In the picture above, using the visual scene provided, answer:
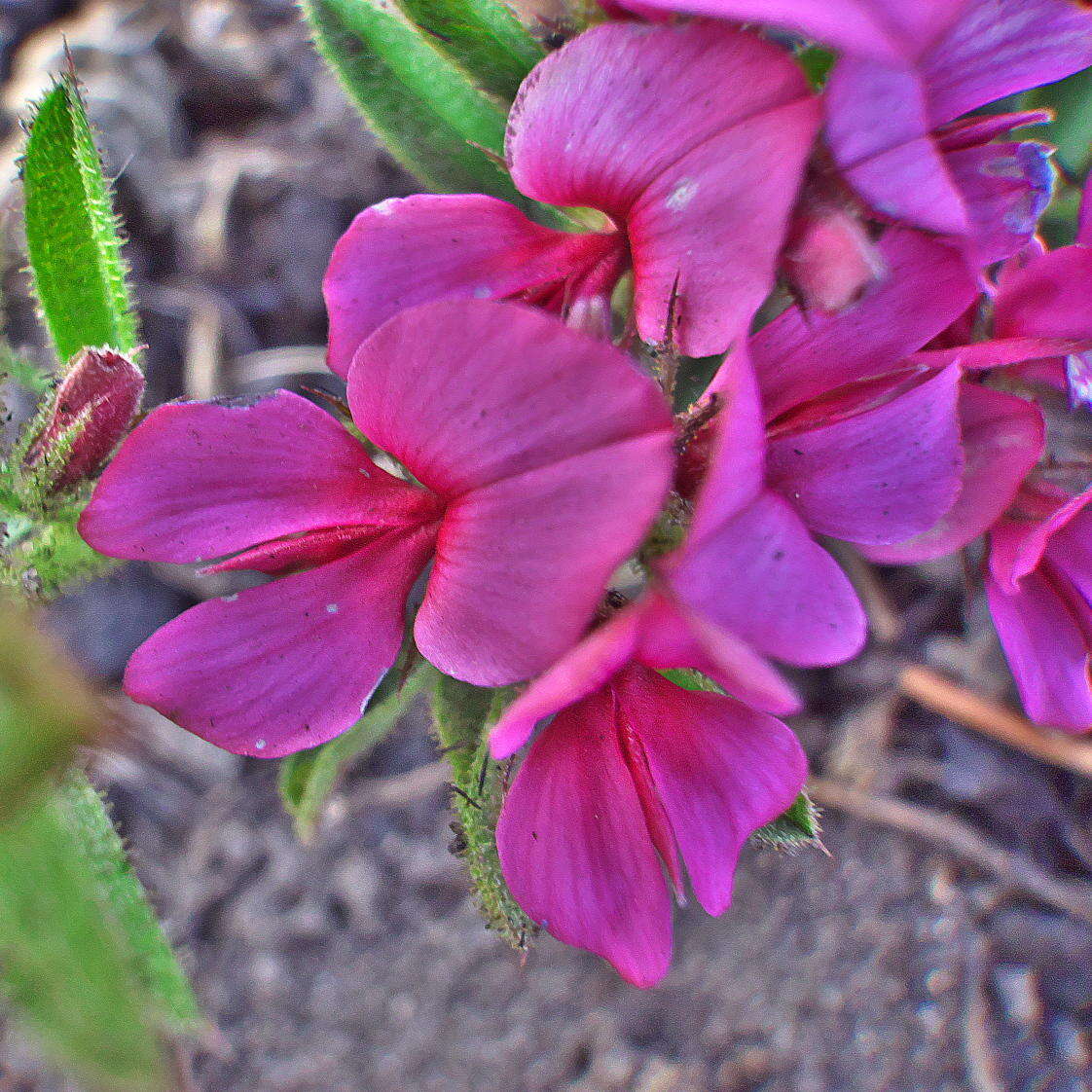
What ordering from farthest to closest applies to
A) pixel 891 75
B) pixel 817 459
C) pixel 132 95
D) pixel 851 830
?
pixel 132 95 < pixel 851 830 < pixel 817 459 < pixel 891 75

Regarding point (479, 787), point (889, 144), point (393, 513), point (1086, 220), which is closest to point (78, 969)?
point (479, 787)

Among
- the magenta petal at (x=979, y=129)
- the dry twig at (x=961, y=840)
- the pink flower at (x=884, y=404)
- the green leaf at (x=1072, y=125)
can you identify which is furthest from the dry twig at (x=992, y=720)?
the magenta petal at (x=979, y=129)

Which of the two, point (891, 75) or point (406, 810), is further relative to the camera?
point (406, 810)

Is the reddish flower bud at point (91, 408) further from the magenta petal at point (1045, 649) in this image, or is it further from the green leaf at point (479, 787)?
the magenta petal at point (1045, 649)

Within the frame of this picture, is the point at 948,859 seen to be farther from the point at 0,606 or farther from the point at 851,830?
the point at 0,606

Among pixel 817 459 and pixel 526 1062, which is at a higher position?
pixel 817 459

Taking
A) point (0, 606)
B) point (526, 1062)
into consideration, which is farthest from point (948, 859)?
point (0, 606)
